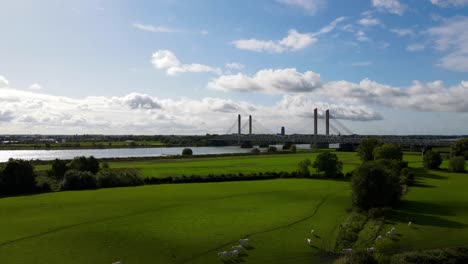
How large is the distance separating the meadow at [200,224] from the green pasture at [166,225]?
0.06 m

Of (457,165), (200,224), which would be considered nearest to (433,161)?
(457,165)

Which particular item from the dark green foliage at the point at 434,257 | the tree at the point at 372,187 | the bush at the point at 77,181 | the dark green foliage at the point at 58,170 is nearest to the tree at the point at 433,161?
the tree at the point at 372,187

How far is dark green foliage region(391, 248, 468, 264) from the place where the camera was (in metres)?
18.5

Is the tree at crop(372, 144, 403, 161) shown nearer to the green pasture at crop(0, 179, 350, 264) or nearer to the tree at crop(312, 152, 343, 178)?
the tree at crop(312, 152, 343, 178)

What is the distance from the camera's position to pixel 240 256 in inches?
756

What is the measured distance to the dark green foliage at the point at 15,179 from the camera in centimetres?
4209

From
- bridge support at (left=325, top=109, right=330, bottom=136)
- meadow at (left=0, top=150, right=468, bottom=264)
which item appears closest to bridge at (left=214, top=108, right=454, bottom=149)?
bridge support at (left=325, top=109, right=330, bottom=136)

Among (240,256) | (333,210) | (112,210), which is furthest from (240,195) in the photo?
(240,256)

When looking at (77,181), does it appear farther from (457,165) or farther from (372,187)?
(457,165)

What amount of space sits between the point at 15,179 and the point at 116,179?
11.3 metres

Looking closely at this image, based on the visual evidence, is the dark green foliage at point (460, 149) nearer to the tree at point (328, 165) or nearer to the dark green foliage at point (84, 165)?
the tree at point (328, 165)

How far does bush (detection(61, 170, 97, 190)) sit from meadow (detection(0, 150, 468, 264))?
3903 millimetres

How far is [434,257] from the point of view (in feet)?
61.6

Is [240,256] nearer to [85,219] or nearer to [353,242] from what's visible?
[353,242]
